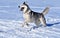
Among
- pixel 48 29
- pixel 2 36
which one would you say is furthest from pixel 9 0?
pixel 2 36

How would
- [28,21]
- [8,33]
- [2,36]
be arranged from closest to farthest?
[2,36]
[8,33]
[28,21]

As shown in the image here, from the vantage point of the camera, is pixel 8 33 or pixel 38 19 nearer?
pixel 8 33

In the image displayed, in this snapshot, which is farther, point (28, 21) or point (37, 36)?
point (28, 21)

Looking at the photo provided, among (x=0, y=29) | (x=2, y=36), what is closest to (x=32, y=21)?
(x=0, y=29)

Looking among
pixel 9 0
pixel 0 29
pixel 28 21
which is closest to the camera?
pixel 0 29

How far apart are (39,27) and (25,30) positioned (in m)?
0.77

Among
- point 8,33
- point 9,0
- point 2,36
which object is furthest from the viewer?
point 9,0

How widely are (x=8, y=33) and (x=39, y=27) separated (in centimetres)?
151

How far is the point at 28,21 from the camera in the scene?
8023 millimetres

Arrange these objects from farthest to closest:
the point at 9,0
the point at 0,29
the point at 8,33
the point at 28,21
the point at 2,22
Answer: the point at 9,0 → the point at 2,22 → the point at 28,21 → the point at 0,29 → the point at 8,33

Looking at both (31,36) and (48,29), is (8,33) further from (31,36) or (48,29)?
(48,29)

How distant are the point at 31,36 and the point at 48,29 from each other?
1.28 m

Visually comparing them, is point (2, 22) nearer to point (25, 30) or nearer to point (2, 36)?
point (25, 30)

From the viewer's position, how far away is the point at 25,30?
7461 mm
